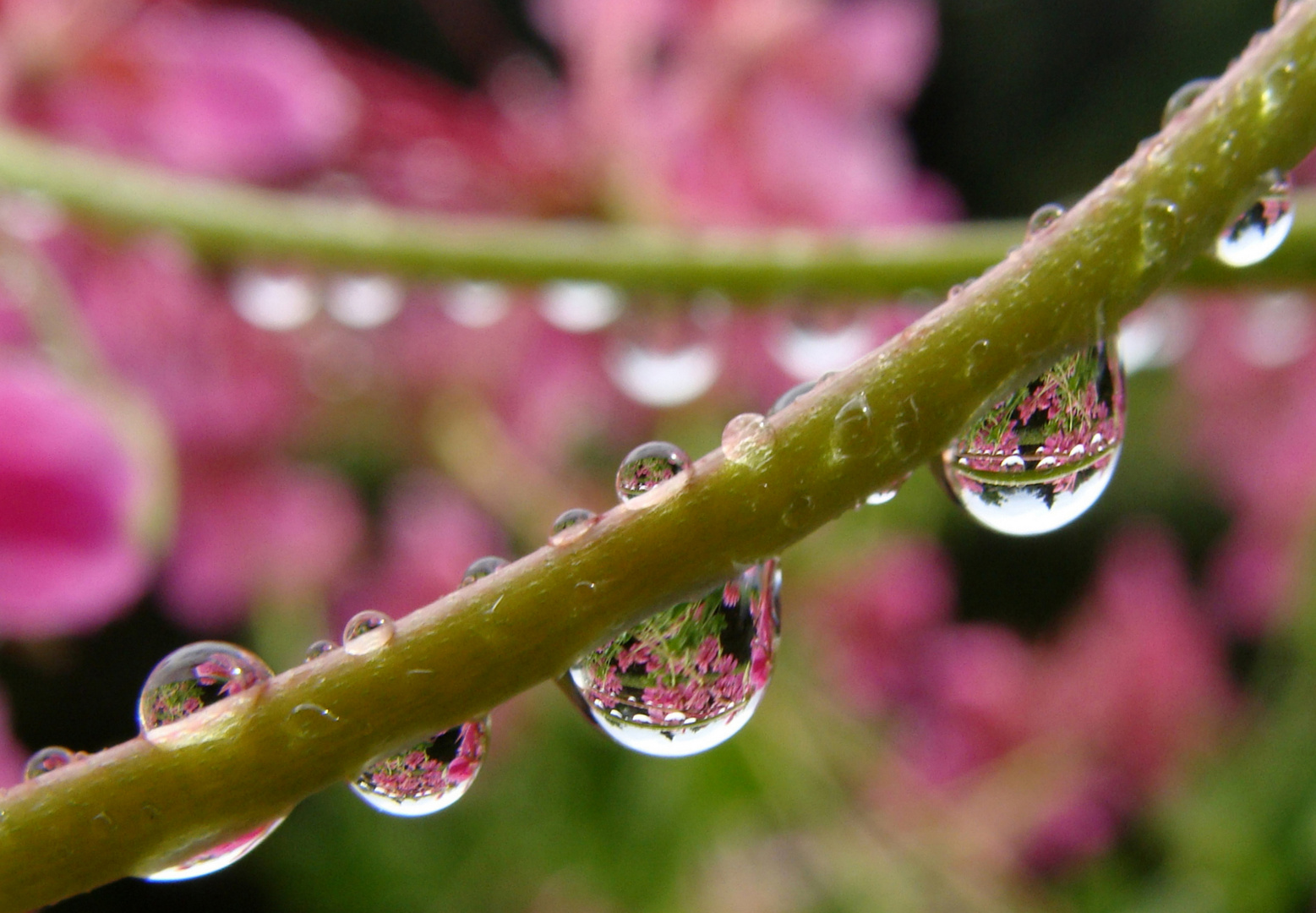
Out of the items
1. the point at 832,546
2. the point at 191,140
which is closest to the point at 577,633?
the point at 191,140

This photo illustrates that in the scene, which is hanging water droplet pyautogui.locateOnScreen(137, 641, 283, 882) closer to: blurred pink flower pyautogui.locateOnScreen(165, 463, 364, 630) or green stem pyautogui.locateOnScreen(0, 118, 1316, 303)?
green stem pyautogui.locateOnScreen(0, 118, 1316, 303)

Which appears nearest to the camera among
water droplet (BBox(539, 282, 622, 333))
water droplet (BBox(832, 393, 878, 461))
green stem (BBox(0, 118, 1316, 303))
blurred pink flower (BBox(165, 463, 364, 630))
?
water droplet (BBox(832, 393, 878, 461))

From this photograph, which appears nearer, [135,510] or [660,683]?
[660,683]

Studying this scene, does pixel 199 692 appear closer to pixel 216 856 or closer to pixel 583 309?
pixel 216 856

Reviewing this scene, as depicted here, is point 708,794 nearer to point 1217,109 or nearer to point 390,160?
point 390,160

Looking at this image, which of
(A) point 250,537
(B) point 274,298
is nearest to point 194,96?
(B) point 274,298

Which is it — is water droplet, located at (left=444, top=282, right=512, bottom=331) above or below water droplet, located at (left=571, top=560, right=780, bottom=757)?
below

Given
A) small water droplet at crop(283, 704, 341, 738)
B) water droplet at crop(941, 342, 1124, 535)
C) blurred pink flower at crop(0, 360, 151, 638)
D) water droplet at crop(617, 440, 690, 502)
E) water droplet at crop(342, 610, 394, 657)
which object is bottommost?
blurred pink flower at crop(0, 360, 151, 638)

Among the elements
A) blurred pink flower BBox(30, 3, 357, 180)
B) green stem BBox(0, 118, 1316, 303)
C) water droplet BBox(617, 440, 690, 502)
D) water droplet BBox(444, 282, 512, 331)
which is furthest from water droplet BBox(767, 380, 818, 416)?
blurred pink flower BBox(30, 3, 357, 180)
